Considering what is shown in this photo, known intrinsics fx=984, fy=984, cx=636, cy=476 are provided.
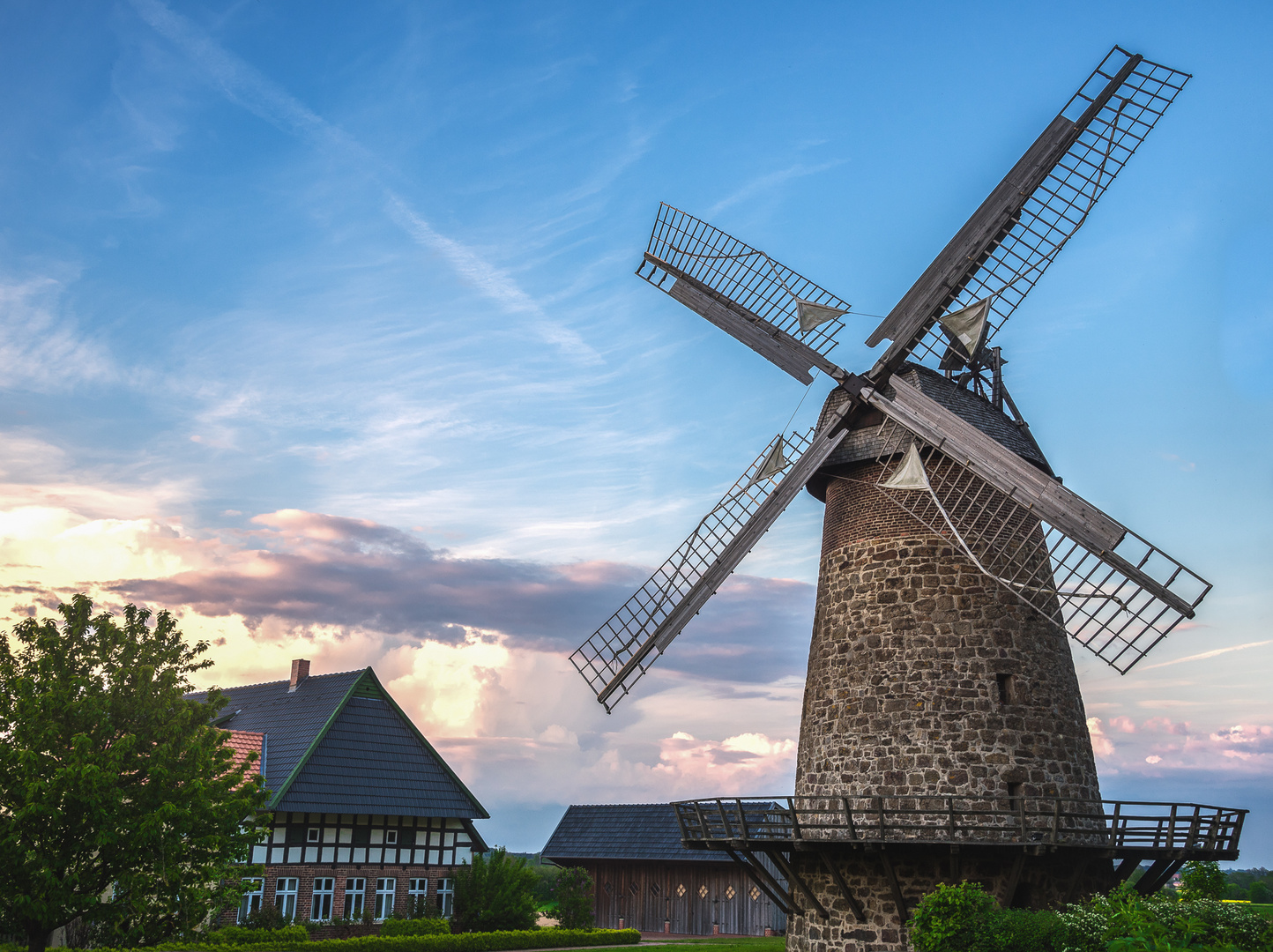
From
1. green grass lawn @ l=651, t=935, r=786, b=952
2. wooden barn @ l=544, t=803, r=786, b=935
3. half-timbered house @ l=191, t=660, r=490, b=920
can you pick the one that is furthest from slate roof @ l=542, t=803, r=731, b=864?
half-timbered house @ l=191, t=660, r=490, b=920

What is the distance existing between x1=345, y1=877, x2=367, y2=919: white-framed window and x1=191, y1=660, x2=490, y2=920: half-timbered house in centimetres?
3

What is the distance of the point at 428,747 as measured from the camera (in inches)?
1276

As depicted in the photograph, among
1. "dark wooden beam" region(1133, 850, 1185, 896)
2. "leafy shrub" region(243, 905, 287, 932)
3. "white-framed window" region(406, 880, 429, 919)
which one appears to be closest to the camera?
"dark wooden beam" region(1133, 850, 1185, 896)

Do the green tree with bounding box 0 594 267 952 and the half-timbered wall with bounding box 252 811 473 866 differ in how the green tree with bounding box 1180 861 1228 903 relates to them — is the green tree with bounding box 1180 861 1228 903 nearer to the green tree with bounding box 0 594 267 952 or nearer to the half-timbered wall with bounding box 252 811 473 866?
the green tree with bounding box 0 594 267 952

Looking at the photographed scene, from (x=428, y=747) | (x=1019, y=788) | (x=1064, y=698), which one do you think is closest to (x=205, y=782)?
(x=1019, y=788)

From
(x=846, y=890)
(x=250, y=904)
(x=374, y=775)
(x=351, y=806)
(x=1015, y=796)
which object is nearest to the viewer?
(x=1015, y=796)

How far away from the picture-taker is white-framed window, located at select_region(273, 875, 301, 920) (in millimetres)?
26766

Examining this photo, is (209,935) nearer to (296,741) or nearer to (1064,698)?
(296,741)

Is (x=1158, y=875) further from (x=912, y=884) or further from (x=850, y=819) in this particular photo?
(x=850, y=819)

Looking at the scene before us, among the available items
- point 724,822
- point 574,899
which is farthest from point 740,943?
point 724,822

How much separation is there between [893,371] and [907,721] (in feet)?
20.1

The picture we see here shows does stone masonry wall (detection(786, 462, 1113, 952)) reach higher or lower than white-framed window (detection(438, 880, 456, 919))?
higher

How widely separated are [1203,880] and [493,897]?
20.9 metres

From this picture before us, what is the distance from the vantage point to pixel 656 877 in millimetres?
35188
